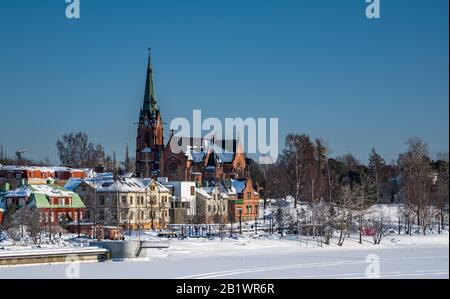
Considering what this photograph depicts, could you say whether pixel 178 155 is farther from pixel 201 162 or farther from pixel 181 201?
pixel 181 201

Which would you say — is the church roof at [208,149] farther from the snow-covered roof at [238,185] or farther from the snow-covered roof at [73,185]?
the snow-covered roof at [73,185]

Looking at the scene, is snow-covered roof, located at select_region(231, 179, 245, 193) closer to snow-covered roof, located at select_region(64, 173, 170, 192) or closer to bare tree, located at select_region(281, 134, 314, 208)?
bare tree, located at select_region(281, 134, 314, 208)

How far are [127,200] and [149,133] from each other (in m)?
31.1

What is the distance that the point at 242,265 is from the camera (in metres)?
27.6

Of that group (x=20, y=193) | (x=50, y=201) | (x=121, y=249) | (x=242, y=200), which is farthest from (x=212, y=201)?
(x=121, y=249)

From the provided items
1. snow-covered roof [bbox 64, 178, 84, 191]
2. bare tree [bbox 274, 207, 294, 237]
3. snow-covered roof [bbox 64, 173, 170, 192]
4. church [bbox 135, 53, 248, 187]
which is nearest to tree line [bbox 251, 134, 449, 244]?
bare tree [bbox 274, 207, 294, 237]

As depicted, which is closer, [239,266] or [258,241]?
[239,266]

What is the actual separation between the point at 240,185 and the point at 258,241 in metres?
33.4

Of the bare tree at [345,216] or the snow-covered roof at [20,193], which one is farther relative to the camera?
the snow-covered roof at [20,193]

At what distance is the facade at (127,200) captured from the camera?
186ft

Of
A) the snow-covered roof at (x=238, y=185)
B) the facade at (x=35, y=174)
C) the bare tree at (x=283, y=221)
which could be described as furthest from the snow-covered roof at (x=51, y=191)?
the snow-covered roof at (x=238, y=185)
